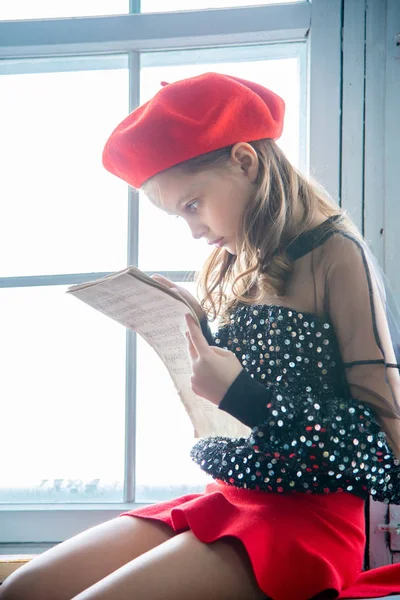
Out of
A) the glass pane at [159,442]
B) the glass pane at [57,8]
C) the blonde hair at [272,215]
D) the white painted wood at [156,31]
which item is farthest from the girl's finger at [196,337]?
the glass pane at [57,8]

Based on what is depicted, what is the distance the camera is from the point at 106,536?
43.4 inches

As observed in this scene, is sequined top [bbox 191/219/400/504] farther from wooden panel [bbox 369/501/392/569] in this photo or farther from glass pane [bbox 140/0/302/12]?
glass pane [bbox 140/0/302/12]

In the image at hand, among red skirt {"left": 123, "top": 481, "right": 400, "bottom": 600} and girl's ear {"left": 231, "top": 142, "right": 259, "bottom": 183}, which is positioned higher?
girl's ear {"left": 231, "top": 142, "right": 259, "bottom": 183}

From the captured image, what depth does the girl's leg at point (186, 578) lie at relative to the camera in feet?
2.85

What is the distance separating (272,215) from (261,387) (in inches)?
13.6

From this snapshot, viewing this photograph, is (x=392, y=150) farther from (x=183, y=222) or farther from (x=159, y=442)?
(x=159, y=442)

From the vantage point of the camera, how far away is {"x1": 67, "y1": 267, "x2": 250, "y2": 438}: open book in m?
0.99

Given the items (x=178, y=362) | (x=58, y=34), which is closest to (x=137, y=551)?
(x=178, y=362)

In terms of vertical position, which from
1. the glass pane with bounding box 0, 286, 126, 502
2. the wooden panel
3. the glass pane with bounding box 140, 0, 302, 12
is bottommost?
the wooden panel

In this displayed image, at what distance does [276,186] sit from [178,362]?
1.25 ft

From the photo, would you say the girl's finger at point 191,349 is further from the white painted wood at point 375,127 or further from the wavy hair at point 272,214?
the white painted wood at point 375,127

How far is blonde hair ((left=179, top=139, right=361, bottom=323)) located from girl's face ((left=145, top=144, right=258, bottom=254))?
1cm

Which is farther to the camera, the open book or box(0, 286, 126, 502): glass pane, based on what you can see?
box(0, 286, 126, 502): glass pane

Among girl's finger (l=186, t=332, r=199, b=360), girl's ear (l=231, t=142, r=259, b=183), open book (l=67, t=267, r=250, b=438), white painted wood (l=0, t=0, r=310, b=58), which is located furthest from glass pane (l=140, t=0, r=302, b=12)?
girl's finger (l=186, t=332, r=199, b=360)
